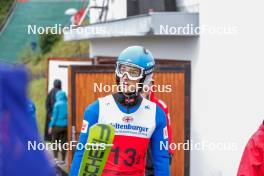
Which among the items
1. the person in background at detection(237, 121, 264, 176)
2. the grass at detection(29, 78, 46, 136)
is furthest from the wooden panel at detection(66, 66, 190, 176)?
the grass at detection(29, 78, 46, 136)

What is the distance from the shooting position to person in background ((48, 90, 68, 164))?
11.6m

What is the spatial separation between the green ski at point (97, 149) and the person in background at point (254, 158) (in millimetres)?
928

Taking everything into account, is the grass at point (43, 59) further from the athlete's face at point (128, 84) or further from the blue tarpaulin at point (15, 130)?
the blue tarpaulin at point (15, 130)

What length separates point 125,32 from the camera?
30.5 ft

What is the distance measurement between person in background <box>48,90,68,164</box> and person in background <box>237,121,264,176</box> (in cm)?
810

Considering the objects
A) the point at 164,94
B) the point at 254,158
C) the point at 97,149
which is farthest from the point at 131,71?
the point at 164,94

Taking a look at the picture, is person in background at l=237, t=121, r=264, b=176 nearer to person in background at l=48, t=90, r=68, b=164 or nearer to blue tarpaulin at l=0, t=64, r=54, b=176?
blue tarpaulin at l=0, t=64, r=54, b=176

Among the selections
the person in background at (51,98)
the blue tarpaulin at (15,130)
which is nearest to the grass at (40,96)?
the person in background at (51,98)

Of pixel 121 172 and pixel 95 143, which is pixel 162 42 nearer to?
pixel 121 172

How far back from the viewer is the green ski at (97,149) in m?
2.92

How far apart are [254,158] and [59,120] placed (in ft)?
28.3

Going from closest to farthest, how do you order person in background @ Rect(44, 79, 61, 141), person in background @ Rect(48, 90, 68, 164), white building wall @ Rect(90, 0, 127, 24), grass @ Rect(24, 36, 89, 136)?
person in background @ Rect(48, 90, 68, 164) < white building wall @ Rect(90, 0, 127, 24) < person in background @ Rect(44, 79, 61, 141) < grass @ Rect(24, 36, 89, 136)

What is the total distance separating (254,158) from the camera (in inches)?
141

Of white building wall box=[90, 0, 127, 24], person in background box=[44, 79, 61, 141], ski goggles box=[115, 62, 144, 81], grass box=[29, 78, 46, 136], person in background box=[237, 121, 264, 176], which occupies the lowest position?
person in background box=[237, 121, 264, 176]
